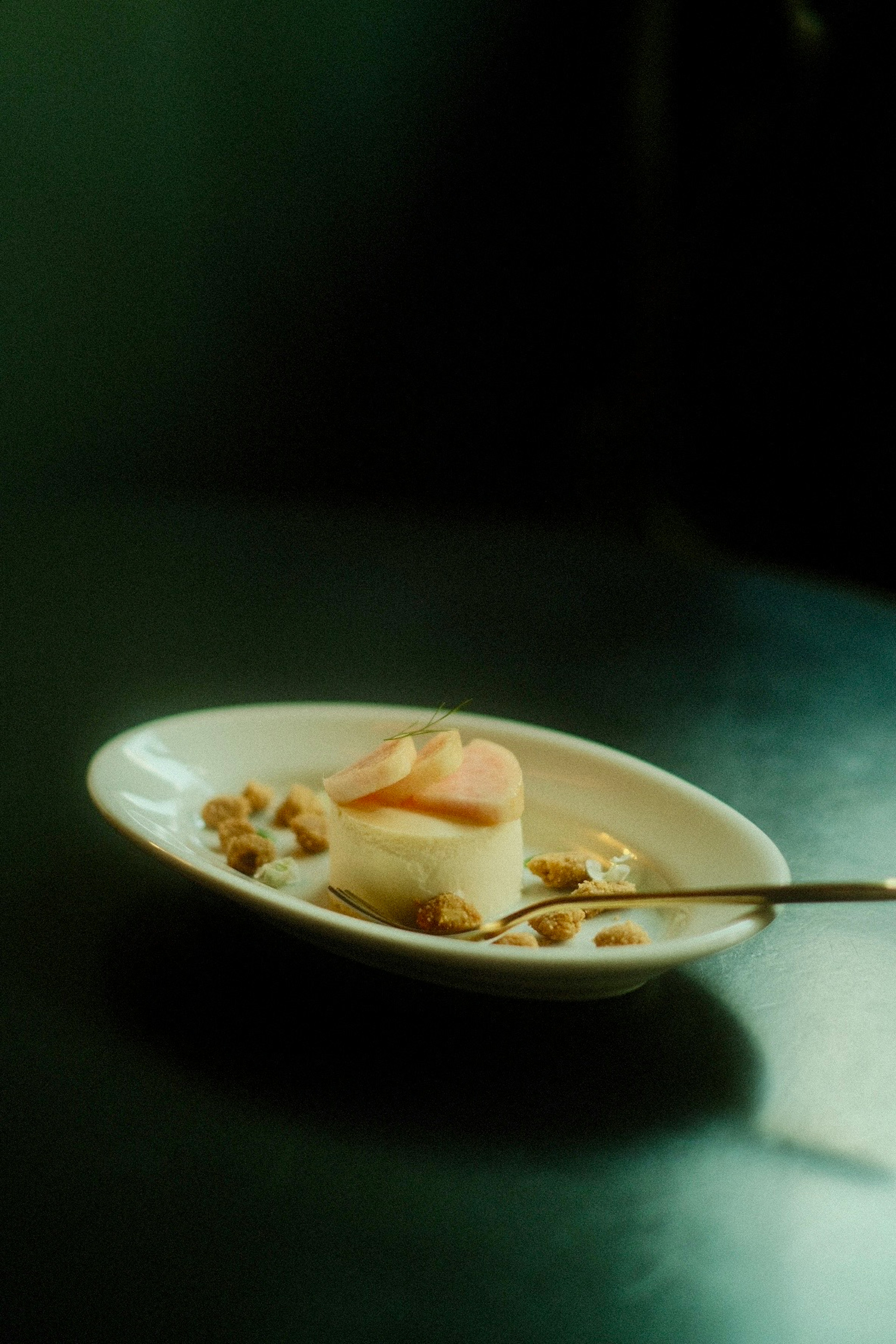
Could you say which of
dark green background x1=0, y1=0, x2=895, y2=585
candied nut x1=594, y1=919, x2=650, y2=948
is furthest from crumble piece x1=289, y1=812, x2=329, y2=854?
dark green background x1=0, y1=0, x2=895, y2=585

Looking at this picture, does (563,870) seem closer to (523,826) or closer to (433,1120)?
(523,826)

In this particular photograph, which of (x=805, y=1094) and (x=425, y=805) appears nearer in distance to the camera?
(x=805, y=1094)

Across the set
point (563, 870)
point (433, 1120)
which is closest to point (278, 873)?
point (563, 870)

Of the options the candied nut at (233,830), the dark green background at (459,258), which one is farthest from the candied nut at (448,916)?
the dark green background at (459,258)

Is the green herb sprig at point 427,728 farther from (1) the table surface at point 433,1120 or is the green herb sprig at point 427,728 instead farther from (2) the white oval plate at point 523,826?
(1) the table surface at point 433,1120

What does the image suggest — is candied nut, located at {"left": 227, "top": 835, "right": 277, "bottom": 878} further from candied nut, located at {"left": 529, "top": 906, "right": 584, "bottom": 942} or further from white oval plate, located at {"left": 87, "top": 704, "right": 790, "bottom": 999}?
candied nut, located at {"left": 529, "top": 906, "right": 584, "bottom": 942}

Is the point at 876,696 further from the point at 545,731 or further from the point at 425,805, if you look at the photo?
the point at 425,805

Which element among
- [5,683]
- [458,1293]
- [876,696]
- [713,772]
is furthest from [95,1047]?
[876,696]
